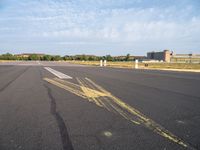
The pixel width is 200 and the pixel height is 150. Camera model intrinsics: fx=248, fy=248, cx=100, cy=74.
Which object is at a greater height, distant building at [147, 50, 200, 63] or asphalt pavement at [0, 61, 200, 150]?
asphalt pavement at [0, 61, 200, 150]

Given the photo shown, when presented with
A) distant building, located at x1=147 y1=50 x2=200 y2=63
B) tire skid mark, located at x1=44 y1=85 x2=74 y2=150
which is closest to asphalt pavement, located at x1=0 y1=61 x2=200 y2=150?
tire skid mark, located at x1=44 y1=85 x2=74 y2=150

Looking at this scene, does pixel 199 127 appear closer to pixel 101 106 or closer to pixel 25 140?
pixel 101 106

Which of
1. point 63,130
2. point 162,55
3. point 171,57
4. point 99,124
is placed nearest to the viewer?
point 63,130

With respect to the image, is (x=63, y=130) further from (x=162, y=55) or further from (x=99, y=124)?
(x=162, y=55)

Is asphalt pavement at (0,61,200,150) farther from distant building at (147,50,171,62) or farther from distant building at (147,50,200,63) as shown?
distant building at (147,50,171,62)

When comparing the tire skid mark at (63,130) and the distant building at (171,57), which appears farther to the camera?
the distant building at (171,57)

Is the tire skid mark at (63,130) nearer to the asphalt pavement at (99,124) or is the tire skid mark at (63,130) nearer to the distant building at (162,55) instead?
the asphalt pavement at (99,124)

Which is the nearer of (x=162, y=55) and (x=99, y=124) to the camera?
(x=99, y=124)

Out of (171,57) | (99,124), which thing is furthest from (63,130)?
(171,57)

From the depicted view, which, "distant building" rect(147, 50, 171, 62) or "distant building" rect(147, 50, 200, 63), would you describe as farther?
"distant building" rect(147, 50, 171, 62)

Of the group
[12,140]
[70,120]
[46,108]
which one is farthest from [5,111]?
[12,140]

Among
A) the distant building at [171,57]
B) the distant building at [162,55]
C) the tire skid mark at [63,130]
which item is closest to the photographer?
the tire skid mark at [63,130]

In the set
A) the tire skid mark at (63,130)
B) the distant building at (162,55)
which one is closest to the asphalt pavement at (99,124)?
the tire skid mark at (63,130)

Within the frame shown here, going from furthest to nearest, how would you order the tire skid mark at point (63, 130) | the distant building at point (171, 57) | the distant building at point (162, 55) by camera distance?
the distant building at point (162, 55) < the distant building at point (171, 57) < the tire skid mark at point (63, 130)
